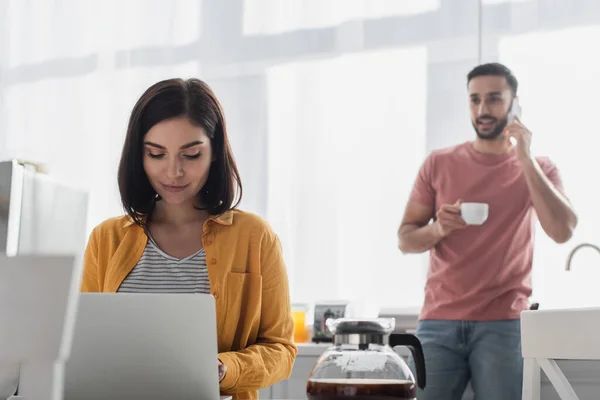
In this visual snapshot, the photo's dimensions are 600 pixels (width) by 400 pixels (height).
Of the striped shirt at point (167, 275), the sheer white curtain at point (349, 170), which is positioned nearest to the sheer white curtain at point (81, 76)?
the sheer white curtain at point (349, 170)

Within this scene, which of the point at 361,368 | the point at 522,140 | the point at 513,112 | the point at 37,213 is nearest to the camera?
the point at 361,368

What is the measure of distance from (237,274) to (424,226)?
1.02 metres

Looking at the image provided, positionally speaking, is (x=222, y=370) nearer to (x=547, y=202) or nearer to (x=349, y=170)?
(x=547, y=202)

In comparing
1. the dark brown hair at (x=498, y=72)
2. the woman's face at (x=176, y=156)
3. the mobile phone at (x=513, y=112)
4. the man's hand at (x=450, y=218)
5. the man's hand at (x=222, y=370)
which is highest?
the dark brown hair at (x=498, y=72)

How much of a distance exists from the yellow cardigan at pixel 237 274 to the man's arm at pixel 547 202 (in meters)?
1.00

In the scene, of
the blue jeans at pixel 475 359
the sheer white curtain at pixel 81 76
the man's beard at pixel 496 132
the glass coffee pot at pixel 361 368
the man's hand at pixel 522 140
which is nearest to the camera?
the glass coffee pot at pixel 361 368

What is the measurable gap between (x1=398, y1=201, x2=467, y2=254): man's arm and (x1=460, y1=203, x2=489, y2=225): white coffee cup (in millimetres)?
26

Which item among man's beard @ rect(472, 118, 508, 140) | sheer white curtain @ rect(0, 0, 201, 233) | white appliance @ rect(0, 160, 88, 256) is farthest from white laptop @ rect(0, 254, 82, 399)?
sheer white curtain @ rect(0, 0, 201, 233)

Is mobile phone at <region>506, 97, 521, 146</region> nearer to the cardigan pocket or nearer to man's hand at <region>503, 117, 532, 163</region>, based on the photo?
man's hand at <region>503, 117, 532, 163</region>

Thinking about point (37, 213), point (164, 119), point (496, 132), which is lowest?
point (37, 213)

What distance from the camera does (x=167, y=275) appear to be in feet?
5.58

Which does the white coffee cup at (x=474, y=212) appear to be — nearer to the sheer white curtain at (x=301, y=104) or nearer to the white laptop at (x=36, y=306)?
the sheer white curtain at (x=301, y=104)

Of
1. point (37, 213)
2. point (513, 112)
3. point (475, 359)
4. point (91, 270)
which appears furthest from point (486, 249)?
point (37, 213)

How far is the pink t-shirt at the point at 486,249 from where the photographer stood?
7.89ft
